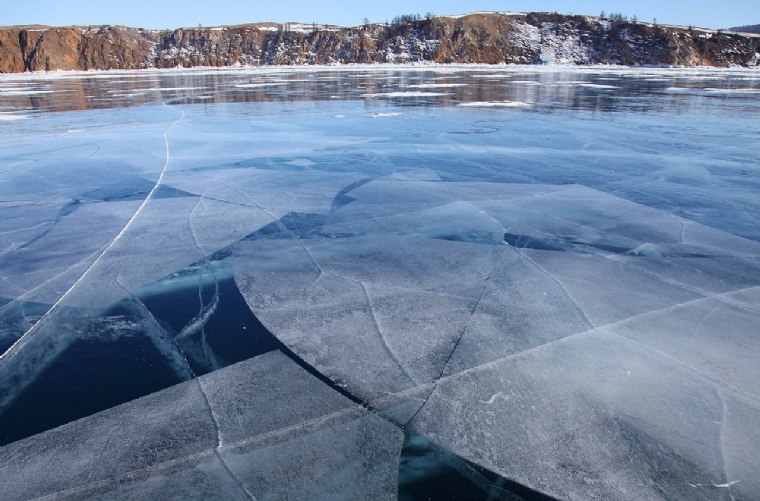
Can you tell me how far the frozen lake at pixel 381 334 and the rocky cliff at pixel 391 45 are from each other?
75.5 metres

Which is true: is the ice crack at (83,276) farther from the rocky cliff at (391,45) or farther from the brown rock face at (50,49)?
the brown rock face at (50,49)

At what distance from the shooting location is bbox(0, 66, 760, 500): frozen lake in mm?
1632

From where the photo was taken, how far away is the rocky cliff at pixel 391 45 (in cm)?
7250

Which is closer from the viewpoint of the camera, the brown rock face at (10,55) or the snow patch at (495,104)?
the snow patch at (495,104)

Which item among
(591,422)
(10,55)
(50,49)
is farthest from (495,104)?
(10,55)

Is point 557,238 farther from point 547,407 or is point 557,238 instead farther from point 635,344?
point 547,407

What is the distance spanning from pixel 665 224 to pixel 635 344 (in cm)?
216

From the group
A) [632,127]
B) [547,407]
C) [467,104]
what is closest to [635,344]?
[547,407]

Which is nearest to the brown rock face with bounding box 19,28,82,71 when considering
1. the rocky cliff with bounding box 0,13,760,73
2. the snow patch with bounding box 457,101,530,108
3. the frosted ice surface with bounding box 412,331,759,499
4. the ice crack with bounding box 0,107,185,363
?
the rocky cliff with bounding box 0,13,760,73

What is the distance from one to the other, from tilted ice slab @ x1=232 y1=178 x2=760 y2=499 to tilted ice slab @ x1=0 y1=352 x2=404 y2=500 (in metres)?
0.22

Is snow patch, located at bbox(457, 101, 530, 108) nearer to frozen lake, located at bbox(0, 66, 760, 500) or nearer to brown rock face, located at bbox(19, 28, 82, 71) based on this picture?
frozen lake, located at bbox(0, 66, 760, 500)

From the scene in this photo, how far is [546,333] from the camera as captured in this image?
242 centimetres

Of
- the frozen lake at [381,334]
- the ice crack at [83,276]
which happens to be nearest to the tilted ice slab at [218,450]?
the frozen lake at [381,334]

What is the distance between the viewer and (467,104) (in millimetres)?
12945
